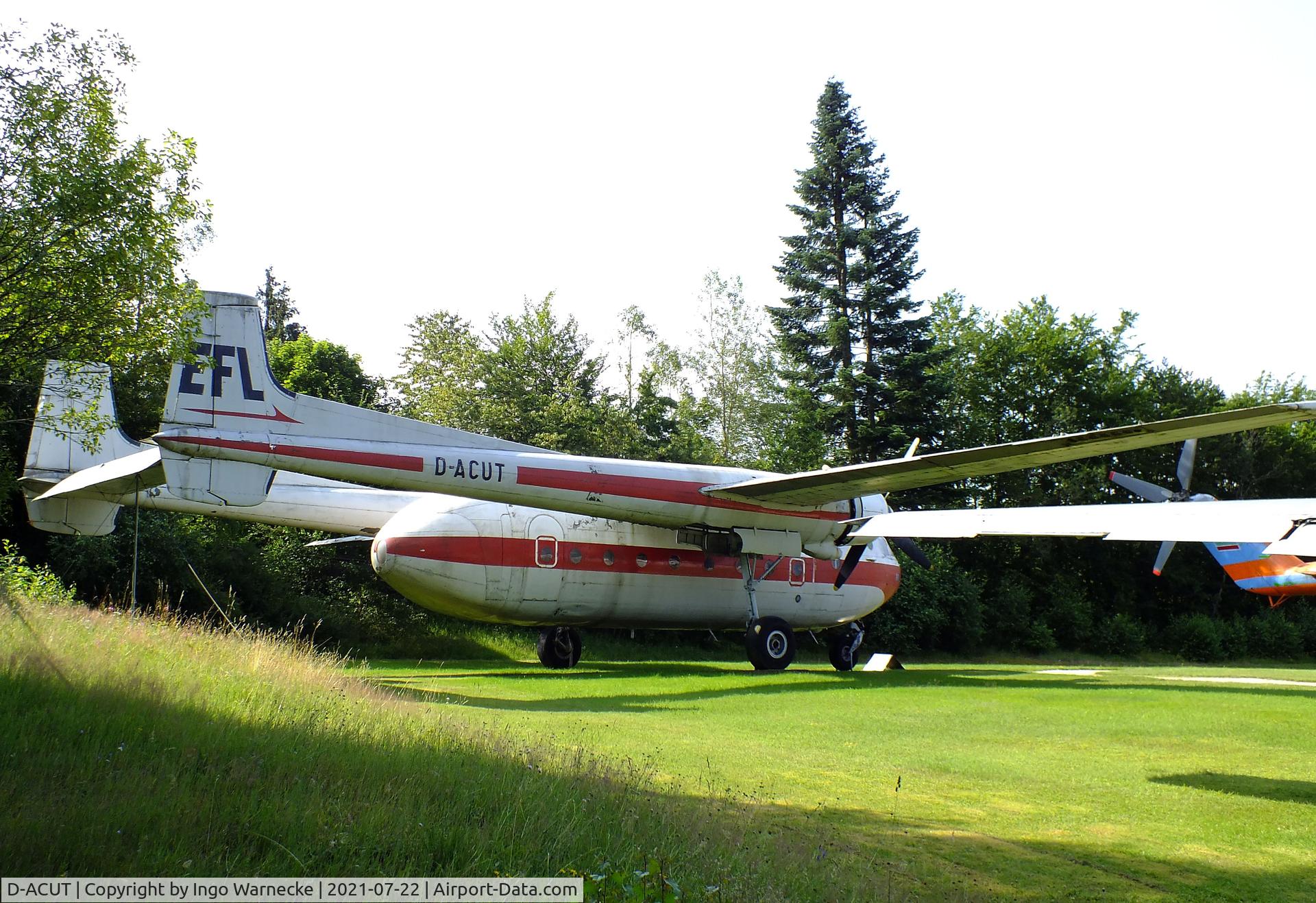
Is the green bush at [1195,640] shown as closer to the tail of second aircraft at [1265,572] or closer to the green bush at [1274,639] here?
the green bush at [1274,639]

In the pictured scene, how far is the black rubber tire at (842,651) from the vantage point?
2416 cm

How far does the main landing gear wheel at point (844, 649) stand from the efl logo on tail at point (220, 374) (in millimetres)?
15471

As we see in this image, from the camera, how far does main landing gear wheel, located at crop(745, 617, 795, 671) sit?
20.8m

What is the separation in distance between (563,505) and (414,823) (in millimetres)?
11722

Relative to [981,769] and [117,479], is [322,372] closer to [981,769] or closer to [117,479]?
[117,479]

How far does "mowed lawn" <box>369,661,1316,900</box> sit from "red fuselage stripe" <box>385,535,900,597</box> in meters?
2.42

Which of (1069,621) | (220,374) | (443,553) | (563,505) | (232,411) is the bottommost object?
(1069,621)

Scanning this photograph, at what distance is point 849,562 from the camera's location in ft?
72.1

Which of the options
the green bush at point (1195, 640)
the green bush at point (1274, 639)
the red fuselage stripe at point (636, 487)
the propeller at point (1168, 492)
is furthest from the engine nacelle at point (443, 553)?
the green bush at point (1274, 639)

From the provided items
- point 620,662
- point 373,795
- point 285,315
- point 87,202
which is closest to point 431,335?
point 285,315

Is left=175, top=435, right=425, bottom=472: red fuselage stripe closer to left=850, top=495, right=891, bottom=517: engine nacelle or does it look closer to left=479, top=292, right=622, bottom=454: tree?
left=850, top=495, right=891, bottom=517: engine nacelle

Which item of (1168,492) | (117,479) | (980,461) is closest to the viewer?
(117,479)

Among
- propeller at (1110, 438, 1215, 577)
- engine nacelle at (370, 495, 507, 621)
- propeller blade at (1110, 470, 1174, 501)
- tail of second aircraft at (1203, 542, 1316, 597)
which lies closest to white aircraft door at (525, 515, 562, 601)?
engine nacelle at (370, 495, 507, 621)

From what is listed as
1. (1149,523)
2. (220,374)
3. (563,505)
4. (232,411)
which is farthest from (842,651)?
(220,374)
